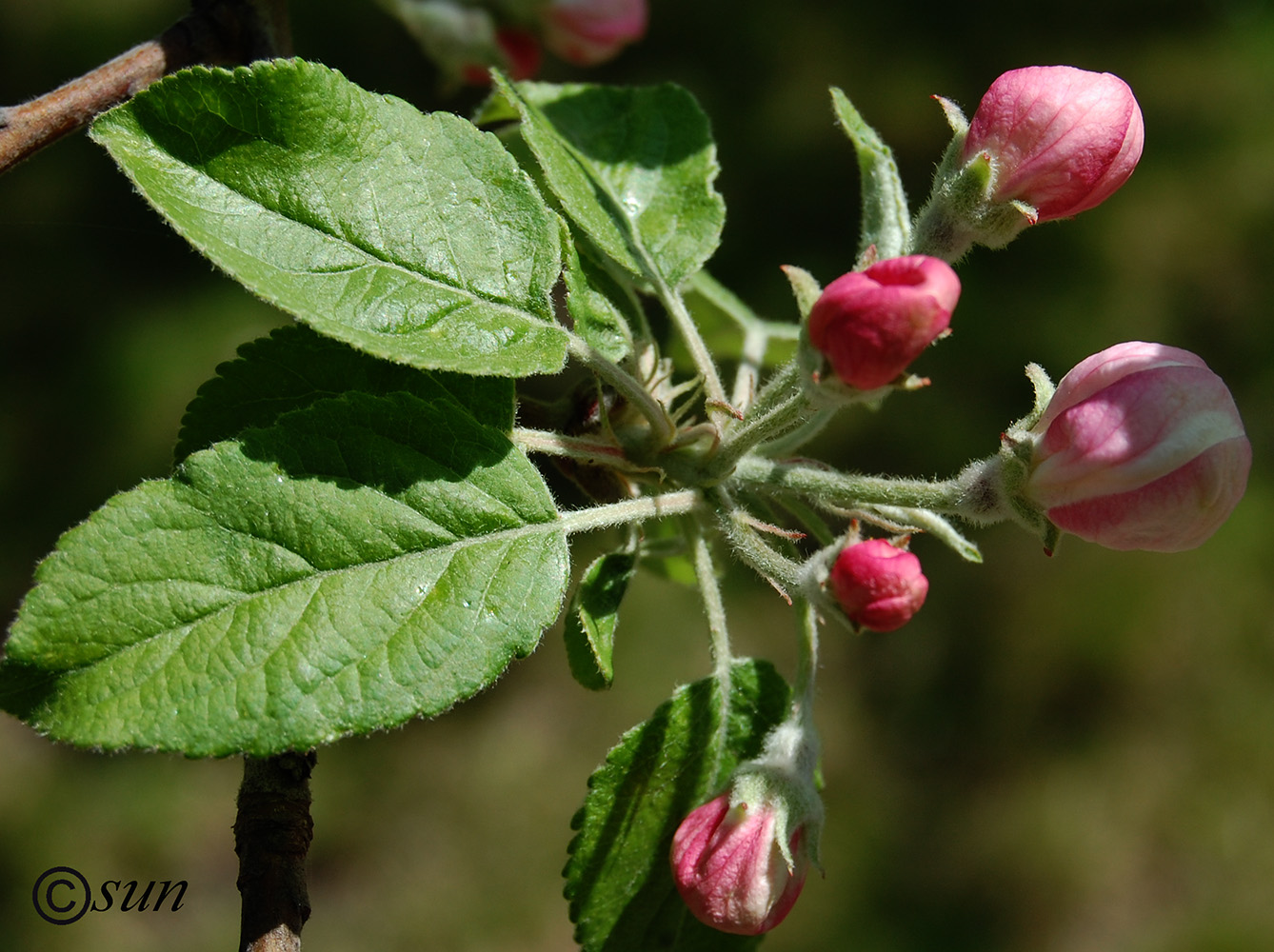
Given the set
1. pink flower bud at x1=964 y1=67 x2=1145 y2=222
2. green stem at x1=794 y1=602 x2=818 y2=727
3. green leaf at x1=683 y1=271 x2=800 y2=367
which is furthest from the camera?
green leaf at x1=683 y1=271 x2=800 y2=367

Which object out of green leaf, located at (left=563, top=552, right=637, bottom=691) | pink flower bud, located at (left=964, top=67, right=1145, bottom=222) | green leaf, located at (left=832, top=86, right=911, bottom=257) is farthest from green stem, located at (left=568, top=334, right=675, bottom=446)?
pink flower bud, located at (left=964, top=67, right=1145, bottom=222)

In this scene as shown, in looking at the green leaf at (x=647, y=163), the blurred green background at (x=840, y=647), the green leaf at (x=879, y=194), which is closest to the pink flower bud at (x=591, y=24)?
the green leaf at (x=647, y=163)

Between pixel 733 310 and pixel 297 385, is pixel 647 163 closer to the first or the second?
pixel 733 310

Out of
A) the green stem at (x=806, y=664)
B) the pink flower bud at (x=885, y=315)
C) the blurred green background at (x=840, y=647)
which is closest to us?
the pink flower bud at (x=885, y=315)

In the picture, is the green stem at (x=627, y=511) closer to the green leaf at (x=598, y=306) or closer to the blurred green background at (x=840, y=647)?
the green leaf at (x=598, y=306)

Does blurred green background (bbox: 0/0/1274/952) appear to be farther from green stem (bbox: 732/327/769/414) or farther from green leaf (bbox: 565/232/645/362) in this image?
green leaf (bbox: 565/232/645/362)

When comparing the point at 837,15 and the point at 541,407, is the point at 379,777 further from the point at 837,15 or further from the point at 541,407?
the point at 837,15

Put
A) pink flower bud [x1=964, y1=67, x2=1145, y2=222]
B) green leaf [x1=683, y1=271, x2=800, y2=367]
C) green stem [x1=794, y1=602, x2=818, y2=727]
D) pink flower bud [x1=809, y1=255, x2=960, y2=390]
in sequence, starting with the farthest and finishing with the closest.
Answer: green leaf [x1=683, y1=271, x2=800, y2=367] < green stem [x1=794, y1=602, x2=818, y2=727] < pink flower bud [x1=964, y1=67, x2=1145, y2=222] < pink flower bud [x1=809, y1=255, x2=960, y2=390]
